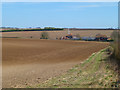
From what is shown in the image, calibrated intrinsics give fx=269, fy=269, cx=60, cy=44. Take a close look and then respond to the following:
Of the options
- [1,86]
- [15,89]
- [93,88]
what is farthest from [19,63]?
[93,88]

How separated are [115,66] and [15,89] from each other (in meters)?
4.43

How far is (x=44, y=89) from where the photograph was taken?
992cm

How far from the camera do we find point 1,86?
12516 millimetres

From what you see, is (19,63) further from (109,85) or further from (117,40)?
(109,85)

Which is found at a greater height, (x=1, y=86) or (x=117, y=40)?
(x=117, y=40)

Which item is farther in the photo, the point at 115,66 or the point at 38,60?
the point at 38,60

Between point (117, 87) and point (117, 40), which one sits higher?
point (117, 40)

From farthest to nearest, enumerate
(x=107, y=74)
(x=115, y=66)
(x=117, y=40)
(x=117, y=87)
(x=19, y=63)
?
1. (x=19, y=63)
2. (x=117, y=40)
3. (x=115, y=66)
4. (x=107, y=74)
5. (x=117, y=87)

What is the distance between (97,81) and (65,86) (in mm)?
1184

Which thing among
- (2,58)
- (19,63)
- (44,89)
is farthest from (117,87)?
(2,58)

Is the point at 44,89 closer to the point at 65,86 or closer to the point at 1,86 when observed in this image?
the point at 65,86

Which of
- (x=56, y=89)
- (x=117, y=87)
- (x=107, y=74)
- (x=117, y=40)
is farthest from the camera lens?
(x=117, y=40)

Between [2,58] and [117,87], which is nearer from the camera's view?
[117,87]

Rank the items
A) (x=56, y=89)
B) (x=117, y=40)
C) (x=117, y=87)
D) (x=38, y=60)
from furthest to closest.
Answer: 1. (x=38, y=60)
2. (x=117, y=40)
3. (x=56, y=89)
4. (x=117, y=87)
